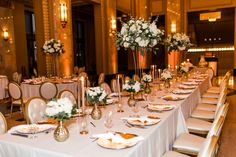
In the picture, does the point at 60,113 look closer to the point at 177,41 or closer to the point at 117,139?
the point at 117,139

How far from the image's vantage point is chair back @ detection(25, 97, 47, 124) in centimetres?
290

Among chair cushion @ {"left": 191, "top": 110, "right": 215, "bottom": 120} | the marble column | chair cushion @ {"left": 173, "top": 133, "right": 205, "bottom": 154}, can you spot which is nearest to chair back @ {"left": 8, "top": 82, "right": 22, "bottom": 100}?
chair cushion @ {"left": 191, "top": 110, "right": 215, "bottom": 120}

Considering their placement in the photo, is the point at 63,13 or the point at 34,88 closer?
the point at 34,88

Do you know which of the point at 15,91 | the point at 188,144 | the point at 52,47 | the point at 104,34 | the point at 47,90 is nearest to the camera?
the point at 188,144

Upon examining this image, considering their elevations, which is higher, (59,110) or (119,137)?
(59,110)

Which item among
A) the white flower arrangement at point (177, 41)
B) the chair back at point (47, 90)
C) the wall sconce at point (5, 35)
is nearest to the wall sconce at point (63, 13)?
the chair back at point (47, 90)

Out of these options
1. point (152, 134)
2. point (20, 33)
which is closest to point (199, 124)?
point (152, 134)

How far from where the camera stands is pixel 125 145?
1.82 metres

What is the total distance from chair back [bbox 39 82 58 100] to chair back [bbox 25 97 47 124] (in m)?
2.61

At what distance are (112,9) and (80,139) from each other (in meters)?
9.27

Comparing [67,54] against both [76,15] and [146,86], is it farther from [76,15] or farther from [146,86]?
[76,15]

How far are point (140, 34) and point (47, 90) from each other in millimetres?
3052

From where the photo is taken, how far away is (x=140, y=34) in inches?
136

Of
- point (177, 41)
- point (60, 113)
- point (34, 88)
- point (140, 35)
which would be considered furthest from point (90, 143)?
point (177, 41)
